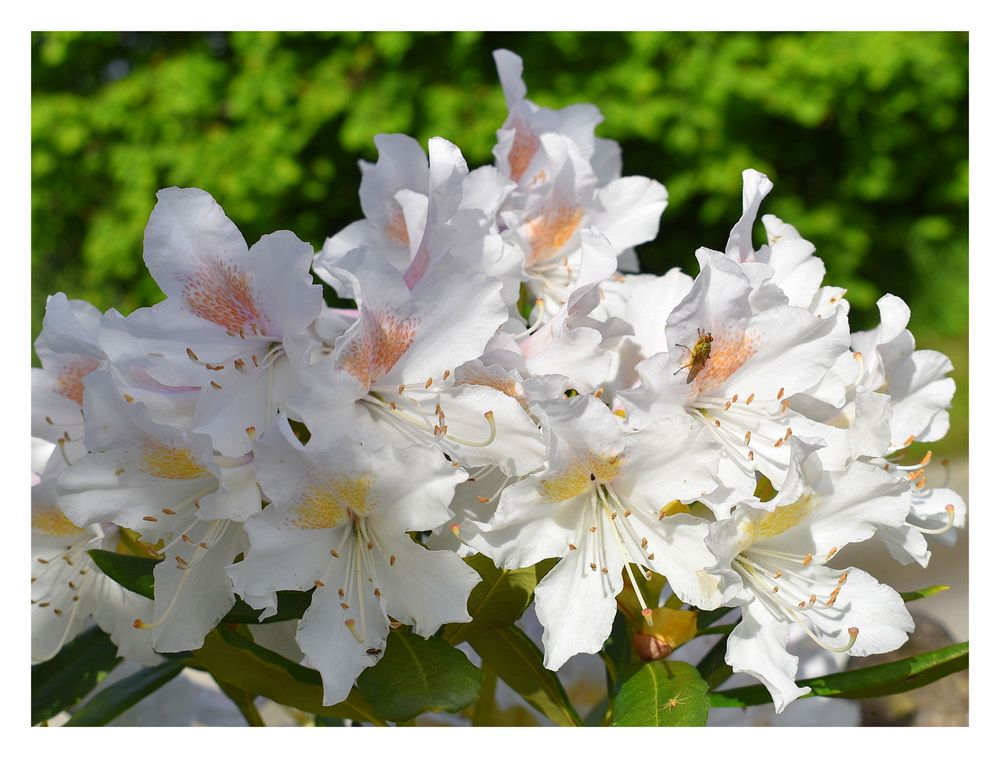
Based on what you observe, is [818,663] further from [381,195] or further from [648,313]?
[381,195]

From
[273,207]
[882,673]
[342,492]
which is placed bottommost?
[882,673]

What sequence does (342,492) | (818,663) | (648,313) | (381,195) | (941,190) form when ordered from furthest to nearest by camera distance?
(941,190) → (818,663) → (381,195) → (648,313) → (342,492)

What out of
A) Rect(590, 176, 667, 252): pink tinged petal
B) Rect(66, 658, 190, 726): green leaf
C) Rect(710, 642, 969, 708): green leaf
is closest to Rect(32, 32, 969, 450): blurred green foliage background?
Rect(590, 176, 667, 252): pink tinged petal

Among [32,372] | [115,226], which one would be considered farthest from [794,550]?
[115,226]

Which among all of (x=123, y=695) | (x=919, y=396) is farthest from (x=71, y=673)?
(x=919, y=396)

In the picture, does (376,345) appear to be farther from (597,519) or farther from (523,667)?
(523,667)

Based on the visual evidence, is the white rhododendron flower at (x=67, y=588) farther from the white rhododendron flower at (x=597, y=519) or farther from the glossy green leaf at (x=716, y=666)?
the glossy green leaf at (x=716, y=666)

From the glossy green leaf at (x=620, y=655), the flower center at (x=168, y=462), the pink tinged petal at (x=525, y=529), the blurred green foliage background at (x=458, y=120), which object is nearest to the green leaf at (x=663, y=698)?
the glossy green leaf at (x=620, y=655)
